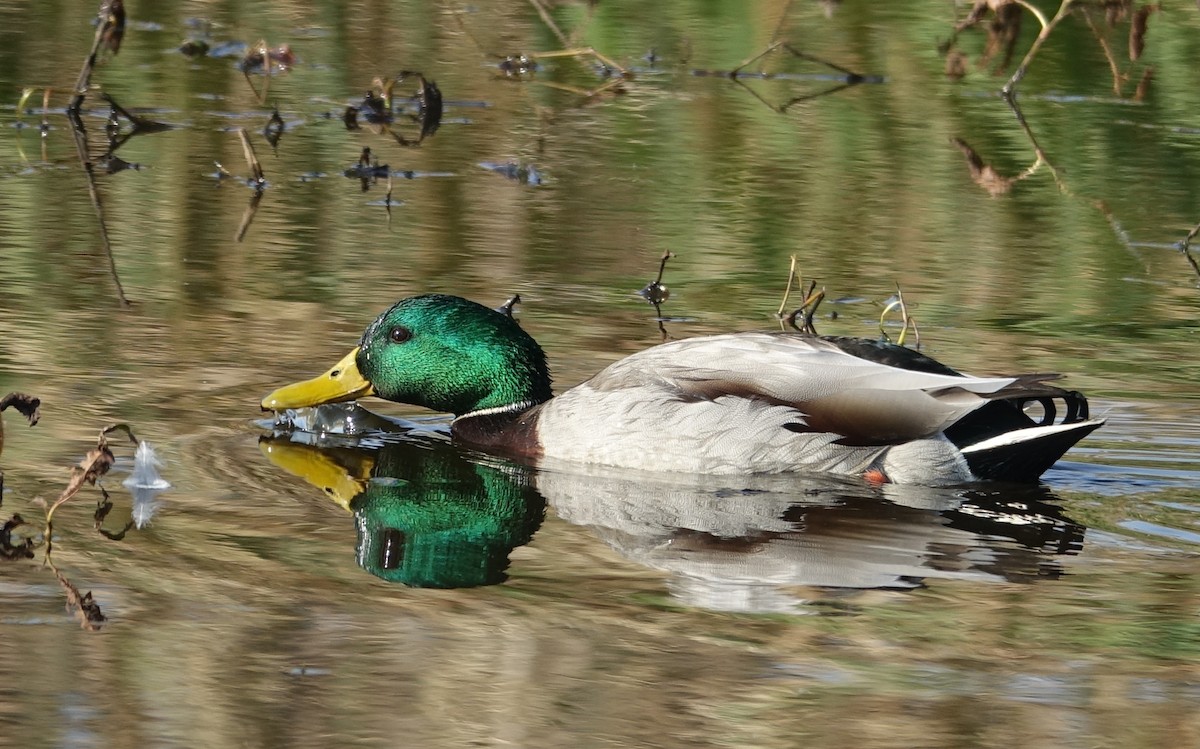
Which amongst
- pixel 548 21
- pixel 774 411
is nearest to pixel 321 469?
pixel 774 411

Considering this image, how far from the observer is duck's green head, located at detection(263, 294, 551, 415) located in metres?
7.74

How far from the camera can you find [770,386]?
704 centimetres

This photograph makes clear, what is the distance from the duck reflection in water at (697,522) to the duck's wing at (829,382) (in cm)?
21

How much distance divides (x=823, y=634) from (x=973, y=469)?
1938 millimetres

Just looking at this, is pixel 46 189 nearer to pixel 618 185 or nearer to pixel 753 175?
pixel 618 185

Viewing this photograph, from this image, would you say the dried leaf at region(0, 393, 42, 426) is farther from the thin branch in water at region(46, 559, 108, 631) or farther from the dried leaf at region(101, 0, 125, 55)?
the dried leaf at region(101, 0, 125, 55)

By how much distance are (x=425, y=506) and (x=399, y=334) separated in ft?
3.83

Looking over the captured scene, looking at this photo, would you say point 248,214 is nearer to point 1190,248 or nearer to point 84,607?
point 1190,248

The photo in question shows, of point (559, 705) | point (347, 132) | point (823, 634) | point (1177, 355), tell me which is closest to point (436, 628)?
point (559, 705)

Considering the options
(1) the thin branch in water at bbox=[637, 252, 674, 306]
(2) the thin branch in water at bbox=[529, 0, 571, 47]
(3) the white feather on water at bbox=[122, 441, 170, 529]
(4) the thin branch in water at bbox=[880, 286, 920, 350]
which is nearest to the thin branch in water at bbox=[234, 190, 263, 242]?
(1) the thin branch in water at bbox=[637, 252, 674, 306]

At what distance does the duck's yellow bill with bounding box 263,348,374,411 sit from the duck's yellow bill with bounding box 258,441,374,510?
0.15 meters

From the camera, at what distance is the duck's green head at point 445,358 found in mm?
7738

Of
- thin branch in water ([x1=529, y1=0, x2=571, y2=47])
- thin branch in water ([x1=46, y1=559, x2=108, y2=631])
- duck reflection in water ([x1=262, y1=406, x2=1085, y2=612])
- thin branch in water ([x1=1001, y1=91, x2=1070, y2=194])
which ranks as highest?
thin branch in water ([x1=529, y1=0, x2=571, y2=47])

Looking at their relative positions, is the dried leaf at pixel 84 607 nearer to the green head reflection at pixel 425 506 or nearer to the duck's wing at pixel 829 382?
the green head reflection at pixel 425 506
